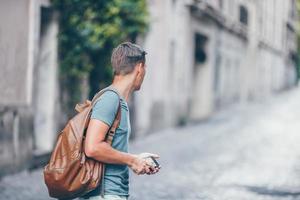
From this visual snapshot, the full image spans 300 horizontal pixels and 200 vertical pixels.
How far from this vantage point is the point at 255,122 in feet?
74.0

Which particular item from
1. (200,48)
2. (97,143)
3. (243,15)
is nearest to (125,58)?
(97,143)

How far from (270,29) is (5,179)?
34.6 meters

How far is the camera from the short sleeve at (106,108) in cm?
313

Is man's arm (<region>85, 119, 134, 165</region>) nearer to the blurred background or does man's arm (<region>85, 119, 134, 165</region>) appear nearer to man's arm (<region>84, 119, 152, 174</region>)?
man's arm (<region>84, 119, 152, 174</region>)

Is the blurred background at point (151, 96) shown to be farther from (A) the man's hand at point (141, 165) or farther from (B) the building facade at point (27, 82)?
(A) the man's hand at point (141, 165)

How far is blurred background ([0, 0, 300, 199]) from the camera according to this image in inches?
381

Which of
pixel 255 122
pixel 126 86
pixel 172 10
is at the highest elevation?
pixel 172 10

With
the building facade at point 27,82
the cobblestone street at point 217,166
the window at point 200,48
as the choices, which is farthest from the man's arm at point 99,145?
the window at point 200,48

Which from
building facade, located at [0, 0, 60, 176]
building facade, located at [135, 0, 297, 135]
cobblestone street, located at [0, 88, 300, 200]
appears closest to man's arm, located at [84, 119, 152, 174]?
cobblestone street, located at [0, 88, 300, 200]

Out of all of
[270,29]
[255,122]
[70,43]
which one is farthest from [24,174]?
[270,29]

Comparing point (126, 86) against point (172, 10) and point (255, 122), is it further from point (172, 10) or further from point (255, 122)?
point (255, 122)

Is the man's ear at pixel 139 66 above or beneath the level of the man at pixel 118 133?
above

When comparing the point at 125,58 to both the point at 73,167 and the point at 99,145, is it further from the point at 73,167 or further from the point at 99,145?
the point at 73,167

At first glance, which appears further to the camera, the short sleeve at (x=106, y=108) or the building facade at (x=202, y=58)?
the building facade at (x=202, y=58)
